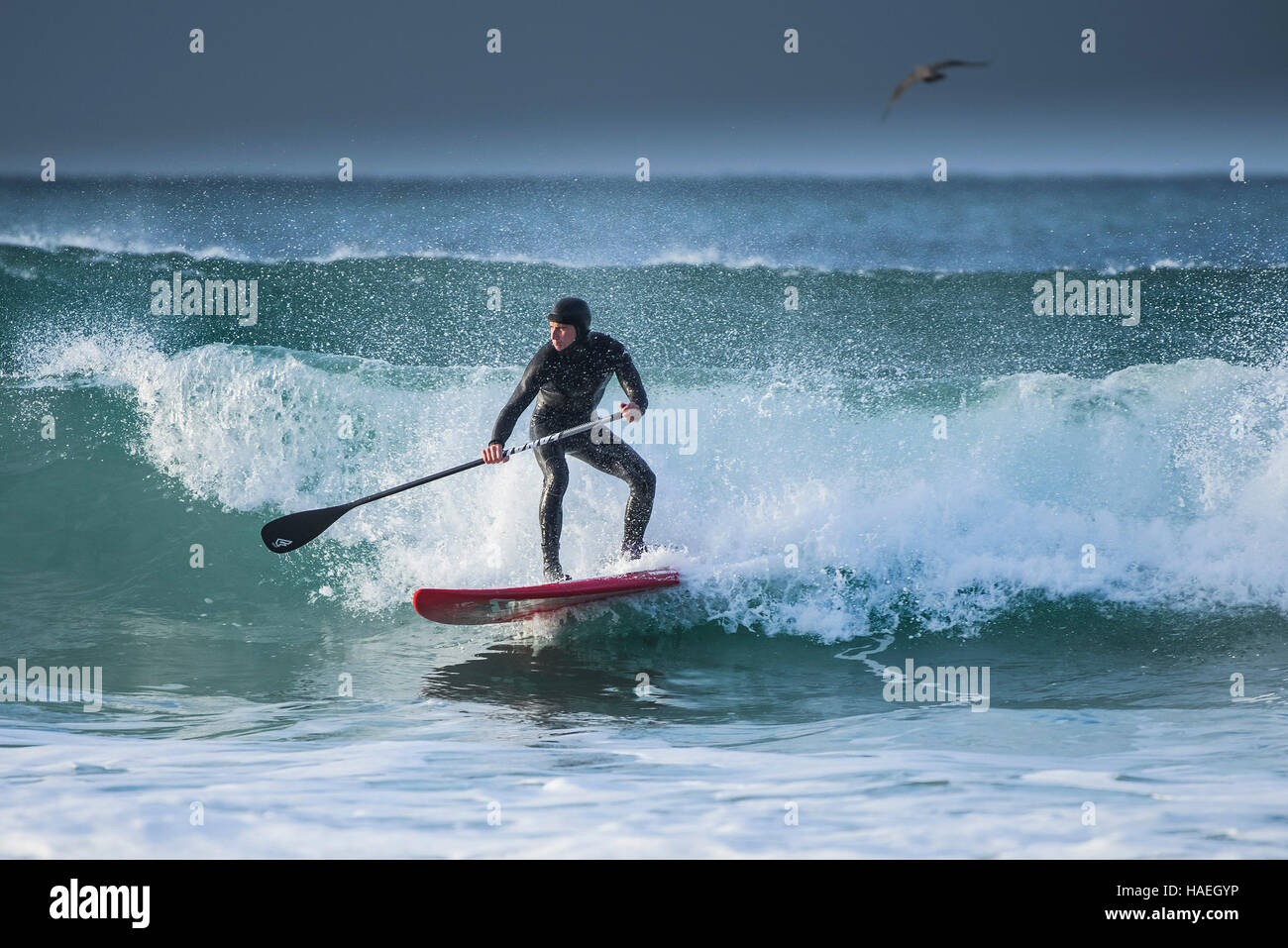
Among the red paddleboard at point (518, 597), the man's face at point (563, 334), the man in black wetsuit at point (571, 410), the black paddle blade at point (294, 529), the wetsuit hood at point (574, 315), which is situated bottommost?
the red paddleboard at point (518, 597)

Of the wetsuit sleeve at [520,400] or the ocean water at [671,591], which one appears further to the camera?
the wetsuit sleeve at [520,400]

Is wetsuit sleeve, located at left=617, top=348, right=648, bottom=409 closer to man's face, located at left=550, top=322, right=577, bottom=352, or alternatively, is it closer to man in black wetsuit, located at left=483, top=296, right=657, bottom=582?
man in black wetsuit, located at left=483, top=296, right=657, bottom=582

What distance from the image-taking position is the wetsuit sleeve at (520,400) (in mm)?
5078

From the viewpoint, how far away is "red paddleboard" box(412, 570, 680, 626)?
524 cm

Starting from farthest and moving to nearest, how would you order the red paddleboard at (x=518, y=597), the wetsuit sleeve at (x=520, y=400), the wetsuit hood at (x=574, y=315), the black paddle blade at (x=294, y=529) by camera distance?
the black paddle blade at (x=294, y=529)
the red paddleboard at (x=518, y=597)
the wetsuit sleeve at (x=520, y=400)
the wetsuit hood at (x=574, y=315)

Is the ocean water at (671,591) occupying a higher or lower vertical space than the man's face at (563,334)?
lower

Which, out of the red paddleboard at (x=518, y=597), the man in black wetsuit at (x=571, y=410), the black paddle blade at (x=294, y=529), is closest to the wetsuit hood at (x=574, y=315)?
the man in black wetsuit at (x=571, y=410)

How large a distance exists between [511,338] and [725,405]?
3.94m

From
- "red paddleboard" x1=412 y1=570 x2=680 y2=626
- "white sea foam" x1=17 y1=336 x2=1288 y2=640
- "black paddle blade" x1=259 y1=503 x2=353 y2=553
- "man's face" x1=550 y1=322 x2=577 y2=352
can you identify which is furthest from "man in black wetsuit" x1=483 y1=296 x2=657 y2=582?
"black paddle blade" x1=259 y1=503 x2=353 y2=553

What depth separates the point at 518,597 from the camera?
5.28 m

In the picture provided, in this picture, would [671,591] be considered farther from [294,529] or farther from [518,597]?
[294,529]

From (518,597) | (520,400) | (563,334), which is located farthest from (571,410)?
(518,597)

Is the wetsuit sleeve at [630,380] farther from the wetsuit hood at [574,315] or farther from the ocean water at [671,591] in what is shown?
the ocean water at [671,591]
